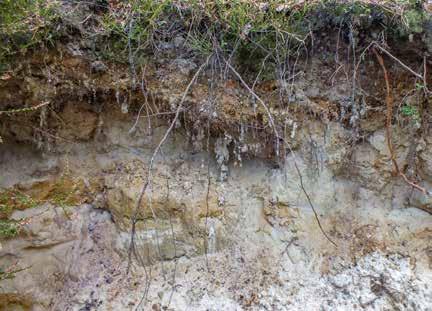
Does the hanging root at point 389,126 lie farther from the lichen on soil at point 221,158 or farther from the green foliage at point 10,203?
the green foliage at point 10,203

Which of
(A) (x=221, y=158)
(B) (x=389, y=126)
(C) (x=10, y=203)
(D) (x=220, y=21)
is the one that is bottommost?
(C) (x=10, y=203)

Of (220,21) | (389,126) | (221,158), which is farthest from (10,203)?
(389,126)

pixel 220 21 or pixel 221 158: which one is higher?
pixel 220 21

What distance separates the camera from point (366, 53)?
1.96 metres

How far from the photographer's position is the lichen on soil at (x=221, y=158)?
1.89m

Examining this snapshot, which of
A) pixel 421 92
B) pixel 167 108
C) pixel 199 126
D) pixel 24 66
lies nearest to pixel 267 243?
pixel 199 126

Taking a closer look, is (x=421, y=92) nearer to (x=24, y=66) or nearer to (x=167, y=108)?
(x=167, y=108)

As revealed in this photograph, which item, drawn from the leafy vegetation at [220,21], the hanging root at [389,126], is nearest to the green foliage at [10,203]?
the leafy vegetation at [220,21]

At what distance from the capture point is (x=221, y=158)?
2.10m

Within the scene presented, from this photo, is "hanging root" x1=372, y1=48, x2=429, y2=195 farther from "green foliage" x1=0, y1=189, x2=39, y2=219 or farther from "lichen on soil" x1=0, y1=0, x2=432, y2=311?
"green foliage" x1=0, y1=189, x2=39, y2=219

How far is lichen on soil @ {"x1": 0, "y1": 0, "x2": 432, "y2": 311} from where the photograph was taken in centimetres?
189

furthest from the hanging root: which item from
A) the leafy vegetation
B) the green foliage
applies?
the green foliage

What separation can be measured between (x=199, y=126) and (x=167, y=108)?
0.18 metres

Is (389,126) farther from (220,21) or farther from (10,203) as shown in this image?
(10,203)
